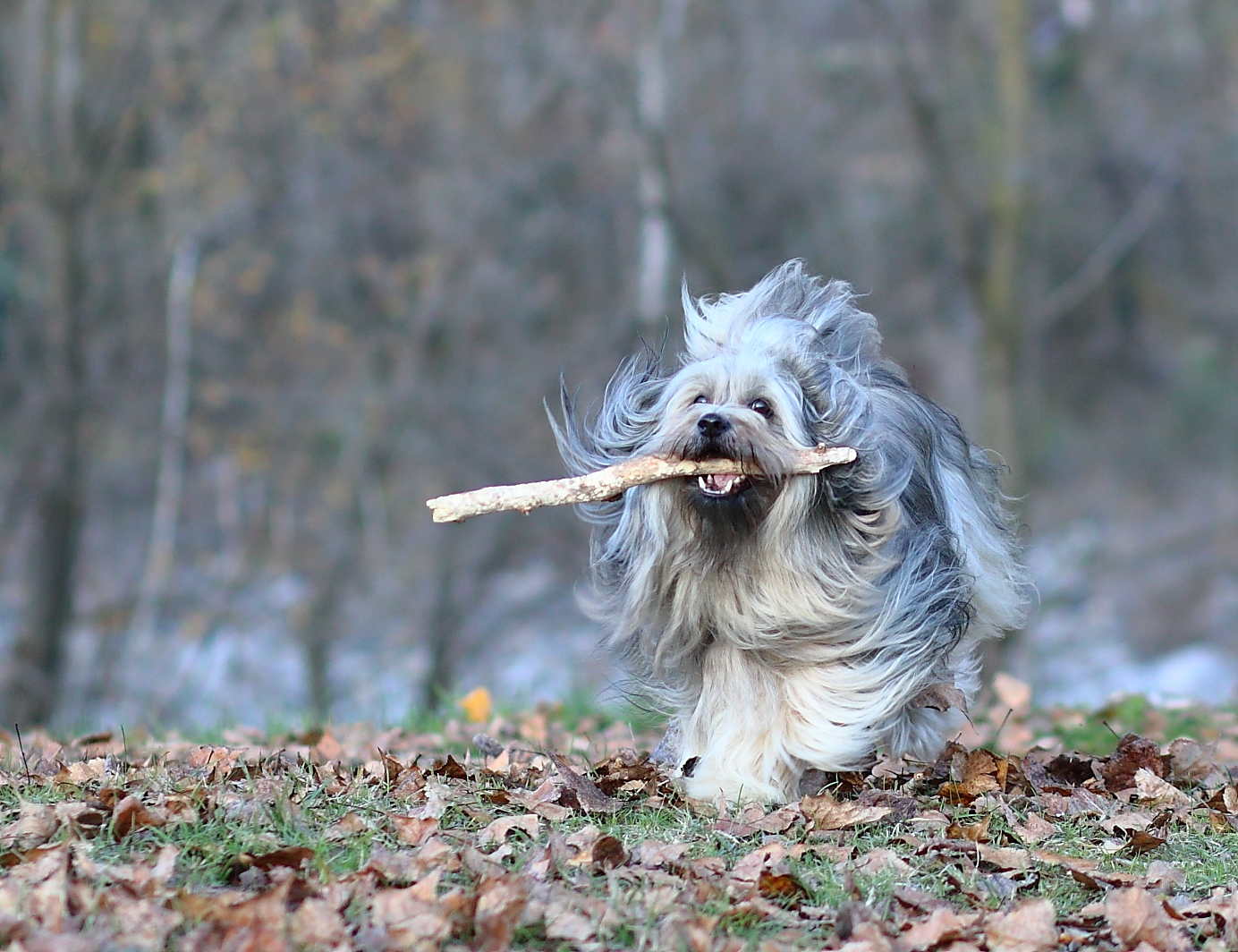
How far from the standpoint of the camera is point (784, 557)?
4.57 meters

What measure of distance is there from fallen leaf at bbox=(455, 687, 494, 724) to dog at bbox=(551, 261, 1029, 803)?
198 cm

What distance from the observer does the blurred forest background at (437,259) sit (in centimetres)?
1391

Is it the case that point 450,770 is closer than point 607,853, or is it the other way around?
point 607,853

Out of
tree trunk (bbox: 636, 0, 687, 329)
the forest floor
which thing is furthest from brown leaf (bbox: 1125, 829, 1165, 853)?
tree trunk (bbox: 636, 0, 687, 329)

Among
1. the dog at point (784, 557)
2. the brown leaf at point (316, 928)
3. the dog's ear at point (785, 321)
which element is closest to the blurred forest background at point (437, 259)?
the dog's ear at point (785, 321)

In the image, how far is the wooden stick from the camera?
4.45 m

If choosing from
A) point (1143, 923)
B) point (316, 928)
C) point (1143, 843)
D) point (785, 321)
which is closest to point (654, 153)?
point (785, 321)

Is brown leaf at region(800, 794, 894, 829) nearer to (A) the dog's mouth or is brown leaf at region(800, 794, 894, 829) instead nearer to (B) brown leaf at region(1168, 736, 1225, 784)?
(A) the dog's mouth

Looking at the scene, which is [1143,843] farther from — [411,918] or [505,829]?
[411,918]

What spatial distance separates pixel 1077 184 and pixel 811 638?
566 inches

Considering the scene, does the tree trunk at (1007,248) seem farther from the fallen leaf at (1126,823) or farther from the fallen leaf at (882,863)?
the fallen leaf at (882,863)

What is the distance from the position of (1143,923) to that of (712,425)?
1.80 meters

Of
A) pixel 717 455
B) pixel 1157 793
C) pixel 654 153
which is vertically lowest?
pixel 1157 793

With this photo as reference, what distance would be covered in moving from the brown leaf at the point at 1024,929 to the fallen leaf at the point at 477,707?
3664mm
